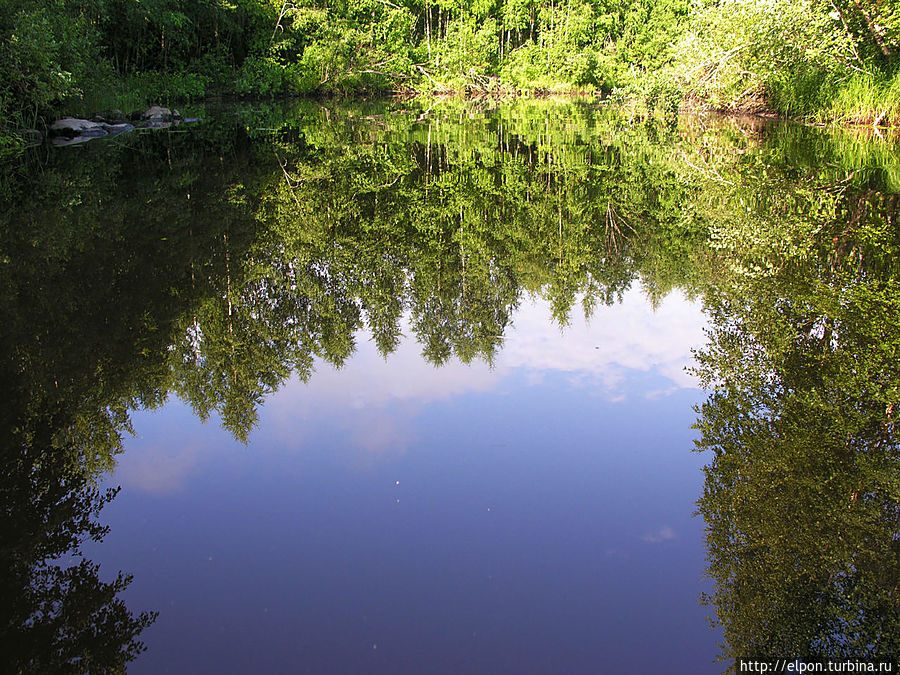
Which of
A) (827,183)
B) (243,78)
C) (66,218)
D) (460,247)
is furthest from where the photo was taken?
(243,78)

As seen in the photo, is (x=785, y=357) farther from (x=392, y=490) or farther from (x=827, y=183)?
(x=827, y=183)

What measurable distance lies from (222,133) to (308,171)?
930 cm

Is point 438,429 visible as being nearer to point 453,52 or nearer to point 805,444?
point 805,444

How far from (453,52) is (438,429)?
144ft

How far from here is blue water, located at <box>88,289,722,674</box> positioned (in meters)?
2.94

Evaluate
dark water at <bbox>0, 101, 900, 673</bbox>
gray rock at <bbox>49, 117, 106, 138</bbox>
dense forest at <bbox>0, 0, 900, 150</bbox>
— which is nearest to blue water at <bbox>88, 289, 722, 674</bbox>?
dark water at <bbox>0, 101, 900, 673</bbox>

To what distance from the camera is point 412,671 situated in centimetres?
279

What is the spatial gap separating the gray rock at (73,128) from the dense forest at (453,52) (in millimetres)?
391

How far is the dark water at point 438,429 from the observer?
3066mm

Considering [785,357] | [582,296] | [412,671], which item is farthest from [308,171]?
[412,671]

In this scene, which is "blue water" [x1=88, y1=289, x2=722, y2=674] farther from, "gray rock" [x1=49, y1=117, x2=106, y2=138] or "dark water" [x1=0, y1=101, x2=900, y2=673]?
"gray rock" [x1=49, y1=117, x2=106, y2=138]

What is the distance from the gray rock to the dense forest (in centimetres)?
39

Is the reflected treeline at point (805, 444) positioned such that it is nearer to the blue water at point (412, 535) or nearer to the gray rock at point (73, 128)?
the blue water at point (412, 535)

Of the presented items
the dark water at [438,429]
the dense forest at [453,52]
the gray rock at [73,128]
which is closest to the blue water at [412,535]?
the dark water at [438,429]
